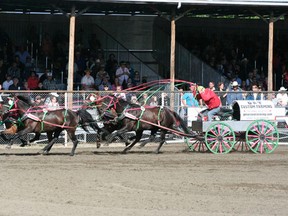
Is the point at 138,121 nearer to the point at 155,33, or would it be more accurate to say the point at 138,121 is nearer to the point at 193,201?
the point at 193,201

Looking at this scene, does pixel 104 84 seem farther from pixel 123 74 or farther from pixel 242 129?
pixel 242 129

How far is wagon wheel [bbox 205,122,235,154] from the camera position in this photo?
22.8 metres

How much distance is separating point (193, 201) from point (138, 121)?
8.73m

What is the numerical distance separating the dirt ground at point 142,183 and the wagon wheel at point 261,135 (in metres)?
0.32

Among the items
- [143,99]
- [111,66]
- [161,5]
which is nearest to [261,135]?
[143,99]

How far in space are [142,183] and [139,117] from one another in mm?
6614

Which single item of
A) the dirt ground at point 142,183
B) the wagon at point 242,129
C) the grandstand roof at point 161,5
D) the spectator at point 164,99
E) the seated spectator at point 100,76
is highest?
the grandstand roof at point 161,5

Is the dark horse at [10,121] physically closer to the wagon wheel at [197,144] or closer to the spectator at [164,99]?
the wagon wheel at [197,144]

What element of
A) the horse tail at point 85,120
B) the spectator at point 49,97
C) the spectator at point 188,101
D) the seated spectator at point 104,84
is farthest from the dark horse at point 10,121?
the seated spectator at point 104,84

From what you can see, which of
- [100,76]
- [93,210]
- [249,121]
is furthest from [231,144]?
[93,210]

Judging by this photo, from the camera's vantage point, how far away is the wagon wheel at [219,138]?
2280 cm

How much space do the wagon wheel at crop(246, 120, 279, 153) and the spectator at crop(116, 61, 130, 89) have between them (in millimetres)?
6531

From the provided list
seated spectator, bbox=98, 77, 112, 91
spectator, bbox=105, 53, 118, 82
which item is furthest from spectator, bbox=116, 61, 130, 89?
seated spectator, bbox=98, 77, 112, 91

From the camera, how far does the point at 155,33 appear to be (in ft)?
111
